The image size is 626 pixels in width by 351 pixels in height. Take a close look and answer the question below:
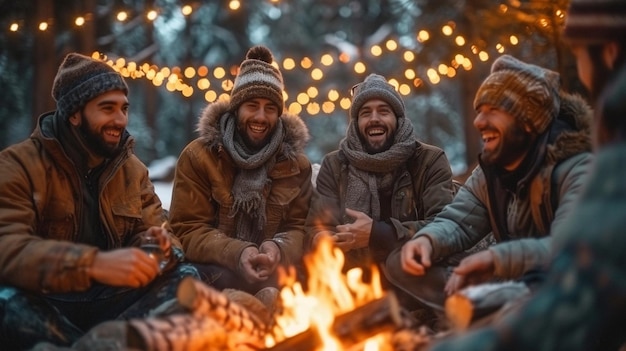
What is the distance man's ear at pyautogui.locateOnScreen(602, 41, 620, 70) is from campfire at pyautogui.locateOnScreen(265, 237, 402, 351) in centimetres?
143

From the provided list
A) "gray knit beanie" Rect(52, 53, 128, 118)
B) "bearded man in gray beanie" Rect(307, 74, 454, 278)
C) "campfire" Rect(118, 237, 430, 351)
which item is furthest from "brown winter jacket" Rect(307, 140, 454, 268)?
"gray knit beanie" Rect(52, 53, 128, 118)

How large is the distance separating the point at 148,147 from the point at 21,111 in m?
3.11

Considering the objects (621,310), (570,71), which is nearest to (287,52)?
(570,71)

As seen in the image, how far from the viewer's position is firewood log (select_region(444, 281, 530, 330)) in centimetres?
336

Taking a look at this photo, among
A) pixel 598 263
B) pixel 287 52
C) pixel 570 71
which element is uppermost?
pixel 287 52

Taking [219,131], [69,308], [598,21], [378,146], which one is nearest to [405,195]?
[378,146]

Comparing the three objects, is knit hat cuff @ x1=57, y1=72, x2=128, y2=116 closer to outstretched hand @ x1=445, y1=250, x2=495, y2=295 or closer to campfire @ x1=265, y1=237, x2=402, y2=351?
campfire @ x1=265, y1=237, x2=402, y2=351

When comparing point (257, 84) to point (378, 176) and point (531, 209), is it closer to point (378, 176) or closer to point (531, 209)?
point (378, 176)

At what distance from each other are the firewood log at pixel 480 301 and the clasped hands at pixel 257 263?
1.98m

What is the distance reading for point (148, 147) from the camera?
18.4 m

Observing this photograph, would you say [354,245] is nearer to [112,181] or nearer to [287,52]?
[112,181]

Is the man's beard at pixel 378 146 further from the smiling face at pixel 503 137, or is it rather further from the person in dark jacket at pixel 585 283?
the person in dark jacket at pixel 585 283

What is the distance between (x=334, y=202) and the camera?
5805mm

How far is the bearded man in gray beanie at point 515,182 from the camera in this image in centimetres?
401
